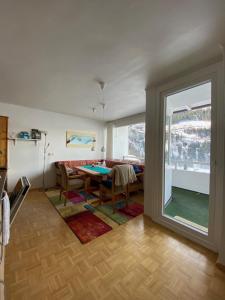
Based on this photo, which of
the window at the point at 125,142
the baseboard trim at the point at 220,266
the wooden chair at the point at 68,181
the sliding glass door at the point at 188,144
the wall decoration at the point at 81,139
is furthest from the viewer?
the window at the point at 125,142

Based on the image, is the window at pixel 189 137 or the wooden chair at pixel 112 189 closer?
the window at pixel 189 137

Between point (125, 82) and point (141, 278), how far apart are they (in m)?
2.79

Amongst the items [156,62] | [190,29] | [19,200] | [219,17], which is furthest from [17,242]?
[219,17]

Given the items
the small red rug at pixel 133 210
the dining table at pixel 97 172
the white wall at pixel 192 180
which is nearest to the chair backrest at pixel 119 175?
the dining table at pixel 97 172

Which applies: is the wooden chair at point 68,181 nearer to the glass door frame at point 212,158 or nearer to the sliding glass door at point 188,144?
the sliding glass door at point 188,144

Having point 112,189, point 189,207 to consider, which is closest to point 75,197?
point 112,189

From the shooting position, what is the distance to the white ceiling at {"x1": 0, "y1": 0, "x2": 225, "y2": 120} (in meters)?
1.18

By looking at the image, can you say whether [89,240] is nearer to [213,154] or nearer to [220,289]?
[220,289]

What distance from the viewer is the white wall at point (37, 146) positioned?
12.8 feet

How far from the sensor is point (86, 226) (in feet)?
7.54

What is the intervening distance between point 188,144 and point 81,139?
367 centimetres

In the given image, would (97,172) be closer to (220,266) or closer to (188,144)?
(188,144)

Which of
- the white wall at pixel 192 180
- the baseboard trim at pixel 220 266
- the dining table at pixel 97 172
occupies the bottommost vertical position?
the baseboard trim at pixel 220 266

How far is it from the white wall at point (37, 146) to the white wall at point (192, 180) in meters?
3.39
